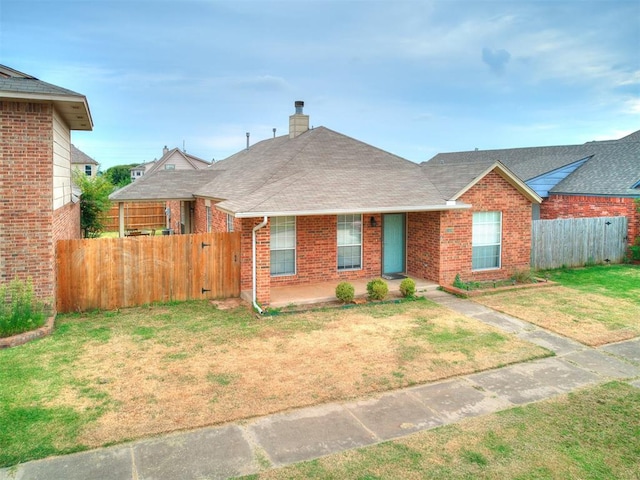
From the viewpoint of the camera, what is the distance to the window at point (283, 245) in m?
13.4

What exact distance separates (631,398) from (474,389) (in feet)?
7.40

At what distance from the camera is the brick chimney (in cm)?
1859

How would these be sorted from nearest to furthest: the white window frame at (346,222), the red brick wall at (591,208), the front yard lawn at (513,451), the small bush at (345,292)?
1. the front yard lawn at (513,451)
2. the small bush at (345,292)
3. the white window frame at (346,222)
4. the red brick wall at (591,208)

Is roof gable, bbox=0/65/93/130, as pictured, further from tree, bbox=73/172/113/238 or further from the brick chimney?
tree, bbox=73/172/113/238

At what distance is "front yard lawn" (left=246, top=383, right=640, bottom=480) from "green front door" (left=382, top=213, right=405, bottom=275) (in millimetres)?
8726

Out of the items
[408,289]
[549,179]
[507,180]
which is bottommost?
[408,289]

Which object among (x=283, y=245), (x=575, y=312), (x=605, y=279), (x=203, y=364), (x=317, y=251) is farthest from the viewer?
(x=605, y=279)

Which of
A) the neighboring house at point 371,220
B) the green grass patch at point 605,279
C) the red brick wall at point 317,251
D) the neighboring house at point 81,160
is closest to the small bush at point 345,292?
the neighboring house at point 371,220

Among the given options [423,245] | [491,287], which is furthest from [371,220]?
[491,287]

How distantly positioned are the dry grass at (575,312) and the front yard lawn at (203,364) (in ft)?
5.20

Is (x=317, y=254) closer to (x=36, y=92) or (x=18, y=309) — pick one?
(x=18, y=309)

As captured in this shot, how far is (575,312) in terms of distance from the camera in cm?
1156

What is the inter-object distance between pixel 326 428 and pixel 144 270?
736 cm

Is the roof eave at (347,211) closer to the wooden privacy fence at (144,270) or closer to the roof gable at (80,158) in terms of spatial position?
the wooden privacy fence at (144,270)
